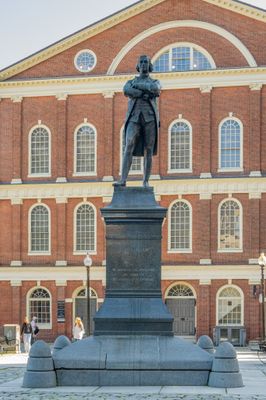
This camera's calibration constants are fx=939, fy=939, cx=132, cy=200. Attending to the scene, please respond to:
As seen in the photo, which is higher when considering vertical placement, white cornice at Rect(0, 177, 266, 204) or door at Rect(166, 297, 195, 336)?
white cornice at Rect(0, 177, 266, 204)

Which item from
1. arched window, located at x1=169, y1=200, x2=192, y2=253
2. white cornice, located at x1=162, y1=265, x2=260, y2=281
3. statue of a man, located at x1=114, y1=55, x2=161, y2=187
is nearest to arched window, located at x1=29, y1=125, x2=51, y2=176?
arched window, located at x1=169, y1=200, x2=192, y2=253

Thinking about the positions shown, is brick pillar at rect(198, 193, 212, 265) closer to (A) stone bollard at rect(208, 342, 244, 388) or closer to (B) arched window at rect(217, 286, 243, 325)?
(B) arched window at rect(217, 286, 243, 325)

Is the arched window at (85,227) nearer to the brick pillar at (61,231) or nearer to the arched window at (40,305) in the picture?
the brick pillar at (61,231)

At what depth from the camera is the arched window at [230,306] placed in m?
46.4

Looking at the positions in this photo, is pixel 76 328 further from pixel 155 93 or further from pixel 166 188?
pixel 155 93

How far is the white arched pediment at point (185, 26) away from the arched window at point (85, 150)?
3.23 metres

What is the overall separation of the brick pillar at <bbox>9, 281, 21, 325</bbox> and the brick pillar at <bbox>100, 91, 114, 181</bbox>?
719cm

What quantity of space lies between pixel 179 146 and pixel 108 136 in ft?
12.2

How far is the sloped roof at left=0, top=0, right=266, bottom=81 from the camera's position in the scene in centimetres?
4731

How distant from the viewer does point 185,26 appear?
48062 millimetres

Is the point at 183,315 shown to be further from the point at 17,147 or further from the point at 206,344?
the point at 206,344

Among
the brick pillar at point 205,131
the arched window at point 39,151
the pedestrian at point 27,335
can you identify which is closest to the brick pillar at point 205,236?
the brick pillar at point 205,131

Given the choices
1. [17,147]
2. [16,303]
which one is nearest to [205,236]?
[16,303]

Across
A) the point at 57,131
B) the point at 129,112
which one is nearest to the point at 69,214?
the point at 57,131
